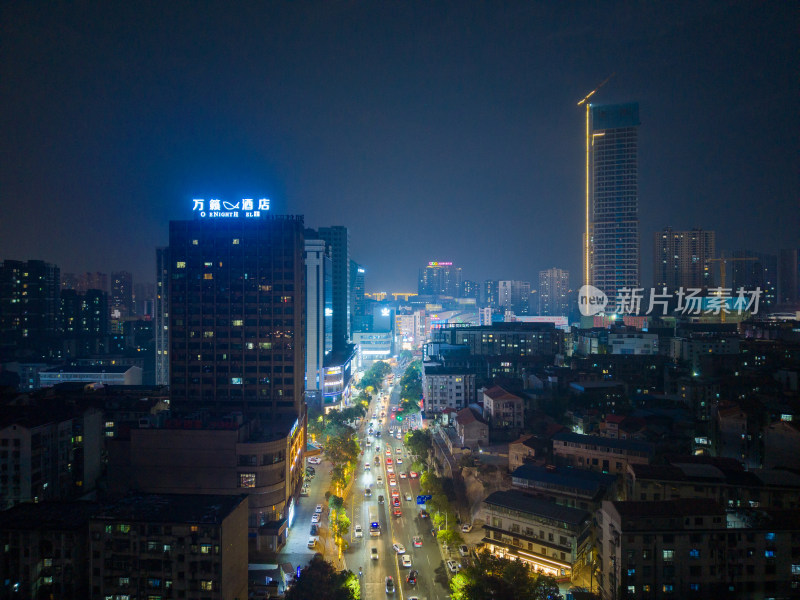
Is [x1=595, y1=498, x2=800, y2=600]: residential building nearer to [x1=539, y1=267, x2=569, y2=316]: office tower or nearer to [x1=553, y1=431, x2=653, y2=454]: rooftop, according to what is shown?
[x1=553, y1=431, x2=653, y2=454]: rooftop

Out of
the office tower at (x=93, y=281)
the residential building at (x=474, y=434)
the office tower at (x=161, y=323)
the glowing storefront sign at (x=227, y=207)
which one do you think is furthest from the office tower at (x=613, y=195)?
the office tower at (x=93, y=281)

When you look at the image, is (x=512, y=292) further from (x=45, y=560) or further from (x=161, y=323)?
(x=45, y=560)

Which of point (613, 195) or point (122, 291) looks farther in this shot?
point (122, 291)

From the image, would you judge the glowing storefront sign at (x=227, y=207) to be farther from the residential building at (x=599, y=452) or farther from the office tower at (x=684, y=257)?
the office tower at (x=684, y=257)

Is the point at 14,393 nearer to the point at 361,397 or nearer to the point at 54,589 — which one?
the point at 54,589

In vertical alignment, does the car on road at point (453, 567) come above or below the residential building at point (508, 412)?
below

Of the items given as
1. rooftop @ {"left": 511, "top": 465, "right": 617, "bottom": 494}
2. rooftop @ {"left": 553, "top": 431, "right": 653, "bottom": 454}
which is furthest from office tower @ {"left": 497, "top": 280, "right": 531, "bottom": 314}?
rooftop @ {"left": 511, "top": 465, "right": 617, "bottom": 494}

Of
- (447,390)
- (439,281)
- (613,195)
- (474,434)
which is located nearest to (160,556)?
(474,434)
